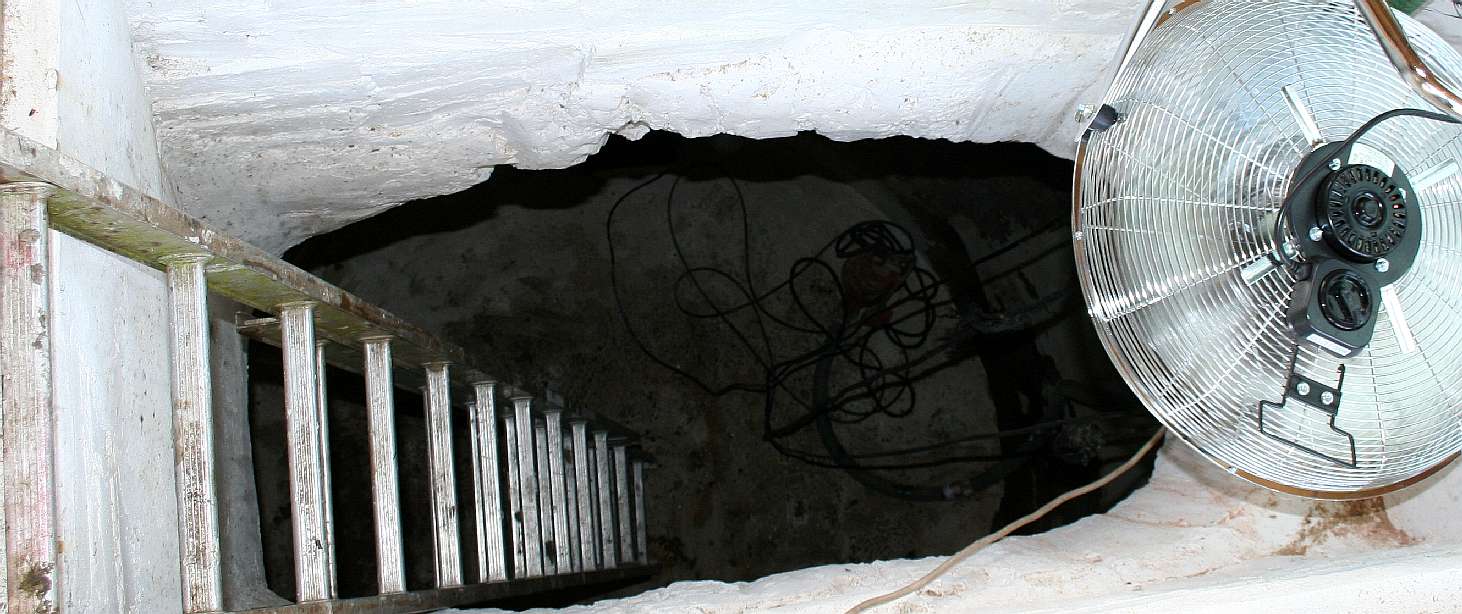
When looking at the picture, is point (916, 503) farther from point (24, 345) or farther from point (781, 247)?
point (24, 345)

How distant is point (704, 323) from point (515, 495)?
2.12 metres

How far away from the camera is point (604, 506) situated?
328 cm

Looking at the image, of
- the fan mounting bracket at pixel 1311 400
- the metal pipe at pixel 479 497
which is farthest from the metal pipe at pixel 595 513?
the fan mounting bracket at pixel 1311 400

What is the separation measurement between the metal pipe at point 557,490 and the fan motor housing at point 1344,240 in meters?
1.89

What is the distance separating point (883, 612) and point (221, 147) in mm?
1589

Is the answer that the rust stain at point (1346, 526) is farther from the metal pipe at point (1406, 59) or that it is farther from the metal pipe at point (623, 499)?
the metal pipe at point (623, 499)

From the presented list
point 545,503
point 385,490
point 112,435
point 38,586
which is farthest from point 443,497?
point 38,586

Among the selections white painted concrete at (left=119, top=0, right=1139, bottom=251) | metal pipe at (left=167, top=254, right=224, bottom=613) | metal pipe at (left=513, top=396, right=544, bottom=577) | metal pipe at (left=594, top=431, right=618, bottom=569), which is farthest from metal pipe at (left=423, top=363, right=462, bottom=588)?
metal pipe at (left=594, top=431, right=618, bottom=569)

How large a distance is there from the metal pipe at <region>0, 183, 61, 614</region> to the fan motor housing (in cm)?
164


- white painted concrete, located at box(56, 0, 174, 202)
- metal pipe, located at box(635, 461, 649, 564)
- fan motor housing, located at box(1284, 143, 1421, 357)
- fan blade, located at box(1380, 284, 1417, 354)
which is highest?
white painted concrete, located at box(56, 0, 174, 202)

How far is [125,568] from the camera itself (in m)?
1.33

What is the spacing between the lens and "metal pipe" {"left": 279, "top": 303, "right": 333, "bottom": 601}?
1535mm

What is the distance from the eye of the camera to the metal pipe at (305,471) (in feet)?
5.04

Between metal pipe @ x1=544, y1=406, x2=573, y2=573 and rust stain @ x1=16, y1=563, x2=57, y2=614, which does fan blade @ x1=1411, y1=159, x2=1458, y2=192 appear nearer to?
rust stain @ x1=16, y1=563, x2=57, y2=614
